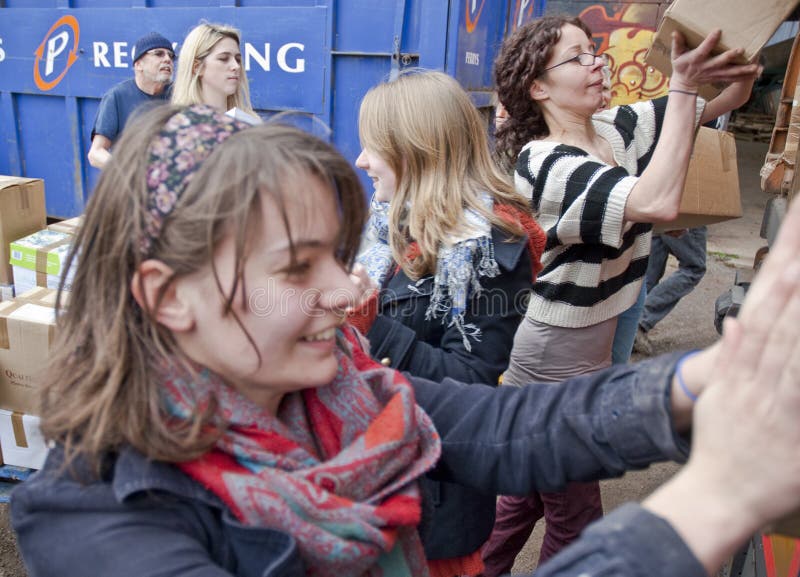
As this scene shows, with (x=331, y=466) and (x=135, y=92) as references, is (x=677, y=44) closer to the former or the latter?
(x=331, y=466)

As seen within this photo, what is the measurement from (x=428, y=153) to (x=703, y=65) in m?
0.77

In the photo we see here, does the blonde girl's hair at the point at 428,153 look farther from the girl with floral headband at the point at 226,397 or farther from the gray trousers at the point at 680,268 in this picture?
the gray trousers at the point at 680,268

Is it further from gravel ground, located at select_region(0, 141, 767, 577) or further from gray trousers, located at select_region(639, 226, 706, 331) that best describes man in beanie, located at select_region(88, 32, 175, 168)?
gray trousers, located at select_region(639, 226, 706, 331)

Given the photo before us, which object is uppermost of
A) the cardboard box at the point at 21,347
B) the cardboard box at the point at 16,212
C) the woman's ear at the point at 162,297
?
the woman's ear at the point at 162,297

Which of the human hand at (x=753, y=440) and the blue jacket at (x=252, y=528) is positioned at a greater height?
the human hand at (x=753, y=440)

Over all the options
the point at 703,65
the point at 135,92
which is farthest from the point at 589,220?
the point at 135,92

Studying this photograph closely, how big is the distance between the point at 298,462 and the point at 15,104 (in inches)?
237

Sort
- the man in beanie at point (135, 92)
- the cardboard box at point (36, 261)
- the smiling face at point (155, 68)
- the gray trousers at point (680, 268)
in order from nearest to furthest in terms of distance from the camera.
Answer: the cardboard box at point (36, 261) < the man in beanie at point (135, 92) < the smiling face at point (155, 68) < the gray trousers at point (680, 268)

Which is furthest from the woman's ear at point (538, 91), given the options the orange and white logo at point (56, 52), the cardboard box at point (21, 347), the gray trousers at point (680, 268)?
the orange and white logo at point (56, 52)

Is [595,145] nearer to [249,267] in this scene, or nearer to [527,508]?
[527,508]

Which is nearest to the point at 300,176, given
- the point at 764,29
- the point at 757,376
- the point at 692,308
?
the point at 757,376

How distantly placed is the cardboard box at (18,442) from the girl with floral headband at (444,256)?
1.93 meters

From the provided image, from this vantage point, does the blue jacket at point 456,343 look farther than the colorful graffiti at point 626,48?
No

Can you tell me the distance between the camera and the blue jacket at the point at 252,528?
645 millimetres
